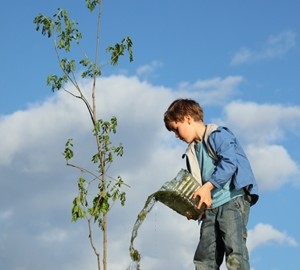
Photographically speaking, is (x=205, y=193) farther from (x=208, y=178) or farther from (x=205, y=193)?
(x=208, y=178)

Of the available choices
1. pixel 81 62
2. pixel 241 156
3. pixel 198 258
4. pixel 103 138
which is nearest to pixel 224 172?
pixel 241 156

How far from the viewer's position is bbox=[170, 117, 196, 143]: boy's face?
4.65m

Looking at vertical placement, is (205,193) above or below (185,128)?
below

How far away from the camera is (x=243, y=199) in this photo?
4578mm

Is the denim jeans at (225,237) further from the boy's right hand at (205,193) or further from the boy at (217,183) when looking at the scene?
the boy's right hand at (205,193)

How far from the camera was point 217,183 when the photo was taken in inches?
174

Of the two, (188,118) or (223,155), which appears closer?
(223,155)

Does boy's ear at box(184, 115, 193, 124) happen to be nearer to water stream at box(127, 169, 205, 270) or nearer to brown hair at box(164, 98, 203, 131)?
brown hair at box(164, 98, 203, 131)

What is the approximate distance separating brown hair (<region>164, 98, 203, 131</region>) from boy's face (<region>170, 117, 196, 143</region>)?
0.03 m

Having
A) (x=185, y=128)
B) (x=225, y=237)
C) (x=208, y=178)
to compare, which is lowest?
(x=225, y=237)

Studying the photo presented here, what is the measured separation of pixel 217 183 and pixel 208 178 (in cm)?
20

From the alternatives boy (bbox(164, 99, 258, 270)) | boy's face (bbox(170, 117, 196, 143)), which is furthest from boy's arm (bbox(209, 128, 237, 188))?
boy's face (bbox(170, 117, 196, 143))

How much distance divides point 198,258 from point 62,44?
4.71 m

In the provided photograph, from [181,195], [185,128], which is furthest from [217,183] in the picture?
[185,128]
